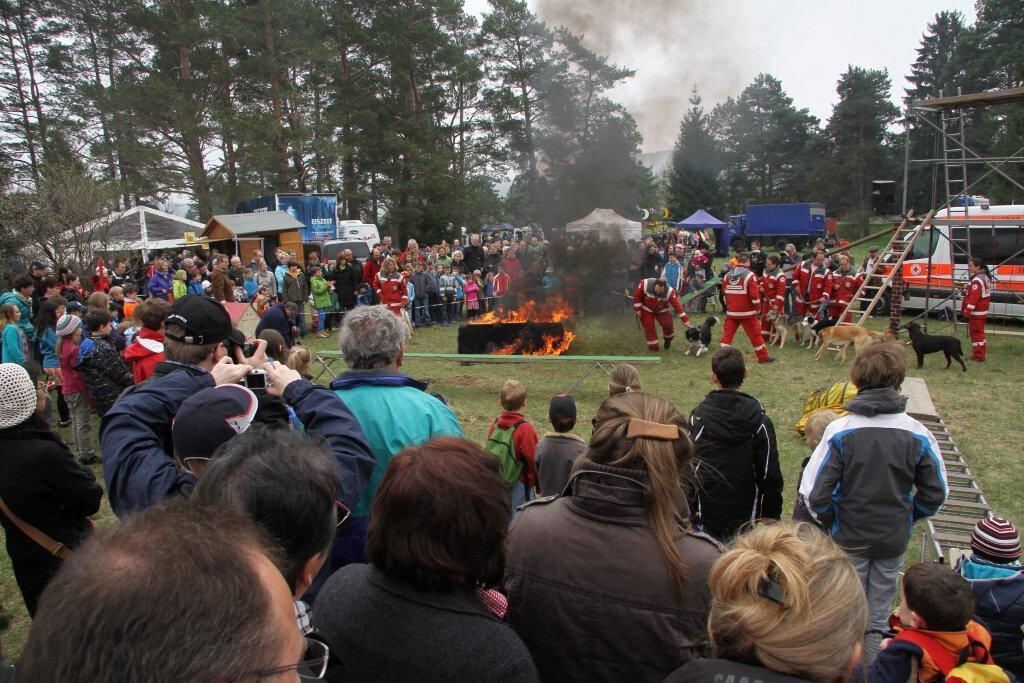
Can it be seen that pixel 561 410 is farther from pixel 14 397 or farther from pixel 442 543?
pixel 14 397

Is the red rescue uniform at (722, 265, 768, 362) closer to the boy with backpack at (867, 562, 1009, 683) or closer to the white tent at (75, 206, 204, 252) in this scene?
the boy with backpack at (867, 562, 1009, 683)

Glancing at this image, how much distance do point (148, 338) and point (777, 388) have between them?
26.6 feet

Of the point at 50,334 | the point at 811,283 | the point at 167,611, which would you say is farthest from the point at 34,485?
the point at 811,283

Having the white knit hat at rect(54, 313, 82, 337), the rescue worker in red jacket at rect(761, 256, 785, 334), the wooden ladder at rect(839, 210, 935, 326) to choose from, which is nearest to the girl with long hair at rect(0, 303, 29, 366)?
the white knit hat at rect(54, 313, 82, 337)

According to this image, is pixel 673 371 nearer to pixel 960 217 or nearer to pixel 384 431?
pixel 960 217

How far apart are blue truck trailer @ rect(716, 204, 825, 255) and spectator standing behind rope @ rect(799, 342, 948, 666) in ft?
107

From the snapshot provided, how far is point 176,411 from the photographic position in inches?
100

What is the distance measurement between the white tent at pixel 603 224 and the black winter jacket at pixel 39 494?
42.6 ft

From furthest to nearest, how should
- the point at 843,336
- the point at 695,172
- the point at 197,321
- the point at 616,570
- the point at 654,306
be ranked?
the point at 695,172 < the point at 654,306 < the point at 843,336 < the point at 197,321 < the point at 616,570

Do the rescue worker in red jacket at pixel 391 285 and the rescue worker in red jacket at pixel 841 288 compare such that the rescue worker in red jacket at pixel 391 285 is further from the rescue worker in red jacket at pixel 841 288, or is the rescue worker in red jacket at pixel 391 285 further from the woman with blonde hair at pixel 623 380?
the woman with blonde hair at pixel 623 380

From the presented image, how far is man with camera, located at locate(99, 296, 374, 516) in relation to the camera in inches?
86.9

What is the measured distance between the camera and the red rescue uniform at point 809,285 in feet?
45.0

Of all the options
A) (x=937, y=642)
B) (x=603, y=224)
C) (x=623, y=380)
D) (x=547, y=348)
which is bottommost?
(x=547, y=348)

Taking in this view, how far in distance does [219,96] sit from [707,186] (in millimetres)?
28333
